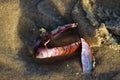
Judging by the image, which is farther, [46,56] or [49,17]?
[49,17]

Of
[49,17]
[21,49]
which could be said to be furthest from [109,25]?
[21,49]

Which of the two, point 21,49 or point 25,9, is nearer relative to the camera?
point 21,49

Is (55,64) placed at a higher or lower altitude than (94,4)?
lower

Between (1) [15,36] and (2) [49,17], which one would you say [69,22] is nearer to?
(2) [49,17]

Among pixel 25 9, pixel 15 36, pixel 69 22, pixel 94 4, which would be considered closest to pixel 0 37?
pixel 15 36

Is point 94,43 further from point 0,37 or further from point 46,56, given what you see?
point 0,37

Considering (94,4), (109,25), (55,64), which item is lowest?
(55,64)

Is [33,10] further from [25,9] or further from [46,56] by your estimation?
[46,56]

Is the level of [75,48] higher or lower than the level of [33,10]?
lower
